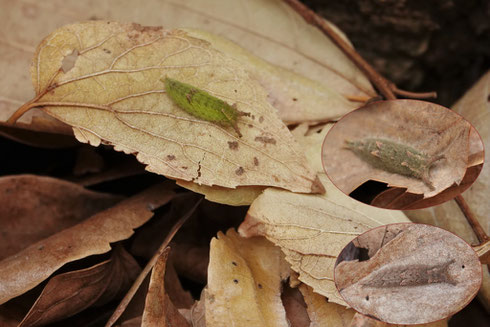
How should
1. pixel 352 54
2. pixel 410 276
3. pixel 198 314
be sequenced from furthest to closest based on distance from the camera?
pixel 352 54 → pixel 198 314 → pixel 410 276

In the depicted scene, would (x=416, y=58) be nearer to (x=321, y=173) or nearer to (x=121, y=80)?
(x=321, y=173)

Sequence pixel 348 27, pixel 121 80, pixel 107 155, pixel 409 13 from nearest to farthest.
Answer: pixel 121 80
pixel 107 155
pixel 409 13
pixel 348 27

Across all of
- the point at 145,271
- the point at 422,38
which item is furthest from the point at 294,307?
the point at 422,38

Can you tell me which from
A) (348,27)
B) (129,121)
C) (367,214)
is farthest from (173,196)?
(348,27)

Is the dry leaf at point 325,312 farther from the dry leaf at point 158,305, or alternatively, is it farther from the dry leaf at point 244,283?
the dry leaf at point 158,305

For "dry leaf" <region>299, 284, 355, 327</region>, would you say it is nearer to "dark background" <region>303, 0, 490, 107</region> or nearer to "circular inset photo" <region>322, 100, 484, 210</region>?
"circular inset photo" <region>322, 100, 484, 210</region>

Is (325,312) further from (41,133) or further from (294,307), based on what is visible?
(41,133)

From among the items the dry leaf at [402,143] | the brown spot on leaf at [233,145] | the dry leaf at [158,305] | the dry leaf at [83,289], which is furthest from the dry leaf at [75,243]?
the dry leaf at [402,143]
